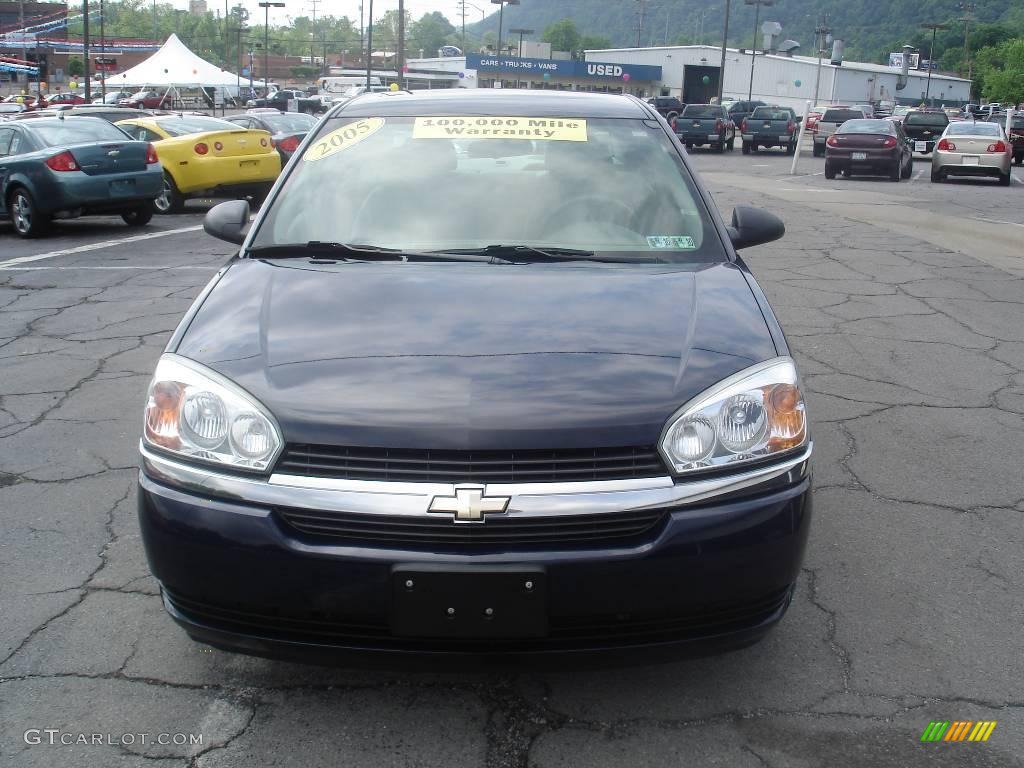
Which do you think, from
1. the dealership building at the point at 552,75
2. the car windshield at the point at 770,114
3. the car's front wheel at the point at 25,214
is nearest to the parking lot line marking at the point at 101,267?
the car's front wheel at the point at 25,214

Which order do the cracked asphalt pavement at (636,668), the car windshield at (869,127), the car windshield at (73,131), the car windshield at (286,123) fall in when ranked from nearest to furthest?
the cracked asphalt pavement at (636,668) < the car windshield at (73,131) < the car windshield at (286,123) < the car windshield at (869,127)

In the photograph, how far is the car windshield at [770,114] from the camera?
3356 centimetres

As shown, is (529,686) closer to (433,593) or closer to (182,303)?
(433,593)

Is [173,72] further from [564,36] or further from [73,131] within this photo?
[564,36]

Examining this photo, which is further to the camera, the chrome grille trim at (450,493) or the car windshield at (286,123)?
the car windshield at (286,123)

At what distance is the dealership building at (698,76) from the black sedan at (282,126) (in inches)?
2448

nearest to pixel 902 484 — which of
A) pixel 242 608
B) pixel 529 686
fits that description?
pixel 529 686

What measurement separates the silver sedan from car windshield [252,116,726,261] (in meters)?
22.3

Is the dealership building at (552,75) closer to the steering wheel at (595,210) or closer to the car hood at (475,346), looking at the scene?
the steering wheel at (595,210)

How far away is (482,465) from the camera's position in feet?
7.75

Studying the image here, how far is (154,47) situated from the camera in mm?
94062

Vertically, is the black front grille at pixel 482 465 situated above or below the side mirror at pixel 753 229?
below

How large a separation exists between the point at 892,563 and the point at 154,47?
102 metres
